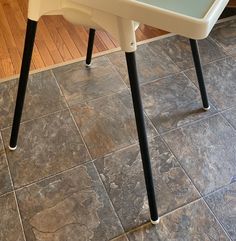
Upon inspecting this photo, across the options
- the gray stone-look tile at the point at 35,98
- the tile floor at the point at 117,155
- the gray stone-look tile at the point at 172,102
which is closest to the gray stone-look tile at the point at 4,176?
the tile floor at the point at 117,155

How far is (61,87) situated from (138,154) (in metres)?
0.48

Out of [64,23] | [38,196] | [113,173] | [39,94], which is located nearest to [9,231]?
[38,196]

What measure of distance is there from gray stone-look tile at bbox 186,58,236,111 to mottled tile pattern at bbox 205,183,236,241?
391mm

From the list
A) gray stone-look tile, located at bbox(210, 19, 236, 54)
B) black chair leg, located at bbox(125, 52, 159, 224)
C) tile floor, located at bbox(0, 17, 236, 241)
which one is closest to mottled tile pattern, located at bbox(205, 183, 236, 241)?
tile floor, located at bbox(0, 17, 236, 241)

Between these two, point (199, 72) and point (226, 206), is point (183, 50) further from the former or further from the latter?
point (226, 206)

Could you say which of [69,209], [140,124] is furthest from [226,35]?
[69,209]

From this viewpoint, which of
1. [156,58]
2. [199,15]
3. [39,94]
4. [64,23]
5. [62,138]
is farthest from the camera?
[64,23]

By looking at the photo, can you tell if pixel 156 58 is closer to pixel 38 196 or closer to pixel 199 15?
pixel 38 196

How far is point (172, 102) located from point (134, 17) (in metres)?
0.80

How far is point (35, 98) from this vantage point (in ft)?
4.40

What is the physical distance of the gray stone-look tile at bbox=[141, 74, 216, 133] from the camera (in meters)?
1.27

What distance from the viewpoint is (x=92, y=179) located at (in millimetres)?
1083

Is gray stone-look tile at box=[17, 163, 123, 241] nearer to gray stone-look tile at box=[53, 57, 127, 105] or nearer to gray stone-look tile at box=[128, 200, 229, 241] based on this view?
gray stone-look tile at box=[128, 200, 229, 241]

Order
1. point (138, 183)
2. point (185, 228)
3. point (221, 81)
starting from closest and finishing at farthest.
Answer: point (185, 228)
point (138, 183)
point (221, 81)
